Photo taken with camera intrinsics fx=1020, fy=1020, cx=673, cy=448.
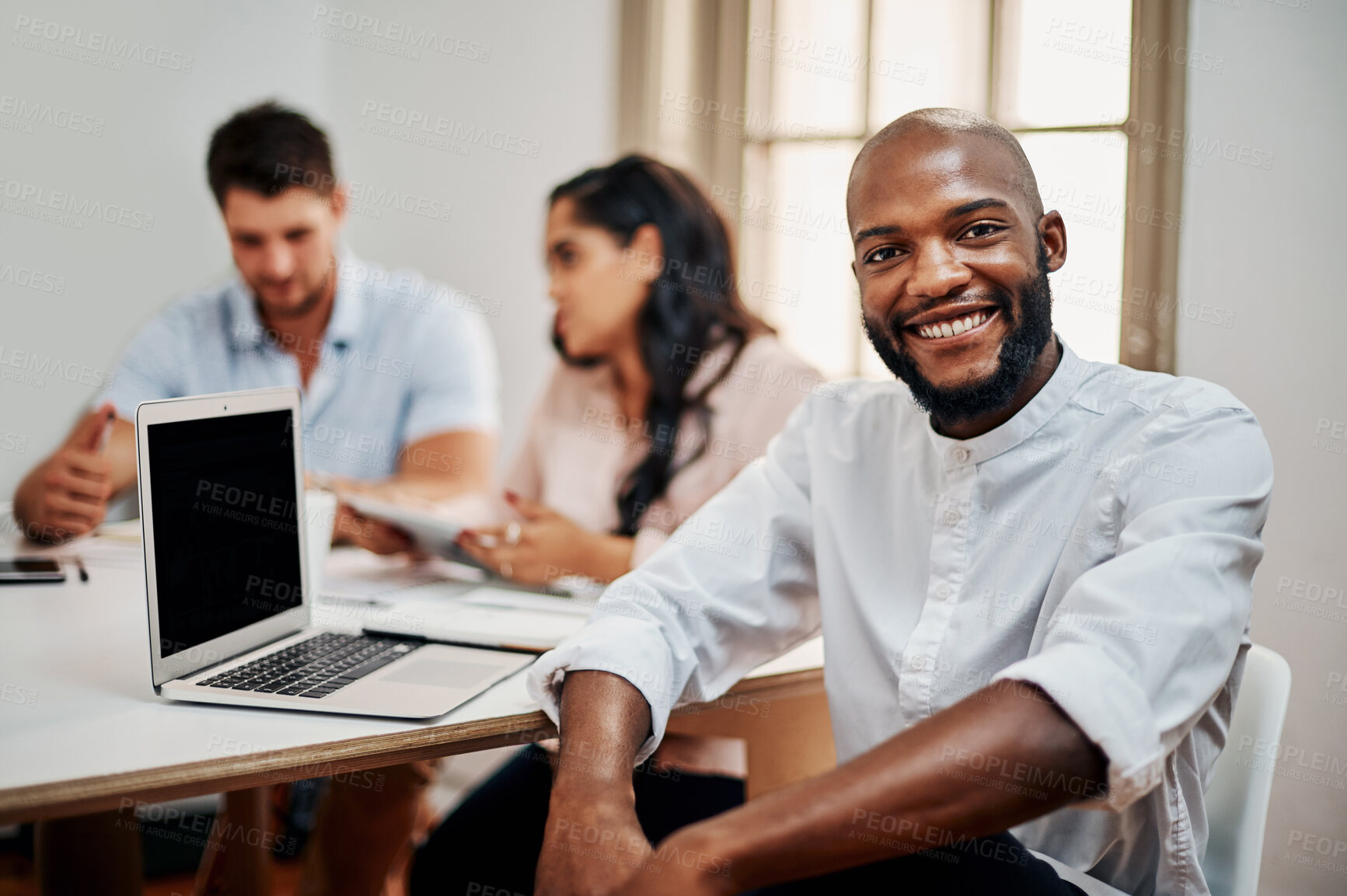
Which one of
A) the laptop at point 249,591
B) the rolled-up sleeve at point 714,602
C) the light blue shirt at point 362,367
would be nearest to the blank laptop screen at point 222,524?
the laptop at point 249,591

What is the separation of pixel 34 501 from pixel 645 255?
1.31 metres

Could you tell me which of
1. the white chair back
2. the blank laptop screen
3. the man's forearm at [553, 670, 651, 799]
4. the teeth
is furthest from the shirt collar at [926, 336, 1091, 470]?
the blank laptop screen

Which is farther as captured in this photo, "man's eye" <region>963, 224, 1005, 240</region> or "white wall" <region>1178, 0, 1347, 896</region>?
"white wall" <region>1178, 0, 1347, 896</region>

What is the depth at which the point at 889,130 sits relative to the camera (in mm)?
1128

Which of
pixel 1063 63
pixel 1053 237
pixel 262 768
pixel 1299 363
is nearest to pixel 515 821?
pixel 262 768

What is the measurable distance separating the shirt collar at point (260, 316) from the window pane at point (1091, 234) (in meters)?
1.84

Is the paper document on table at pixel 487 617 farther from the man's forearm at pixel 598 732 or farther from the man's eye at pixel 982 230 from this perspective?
the man's eye at pixel 982 230

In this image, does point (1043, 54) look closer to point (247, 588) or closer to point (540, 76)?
point (540, 76)

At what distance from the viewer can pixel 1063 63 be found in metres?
2.31

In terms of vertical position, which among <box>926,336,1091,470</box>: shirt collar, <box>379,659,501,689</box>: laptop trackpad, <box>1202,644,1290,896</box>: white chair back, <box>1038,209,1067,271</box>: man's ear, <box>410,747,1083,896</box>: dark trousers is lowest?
<box>410,747,1083,896</box>: dark trousers

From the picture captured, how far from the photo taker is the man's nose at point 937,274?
42.4 inches

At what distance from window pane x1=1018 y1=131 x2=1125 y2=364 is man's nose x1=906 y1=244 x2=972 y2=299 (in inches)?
45.9

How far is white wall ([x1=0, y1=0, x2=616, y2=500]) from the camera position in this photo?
97.9 inches

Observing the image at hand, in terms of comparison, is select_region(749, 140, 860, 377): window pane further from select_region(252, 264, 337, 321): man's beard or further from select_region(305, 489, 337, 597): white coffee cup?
select_region(305, 489, 337, 597): white coffee cup
